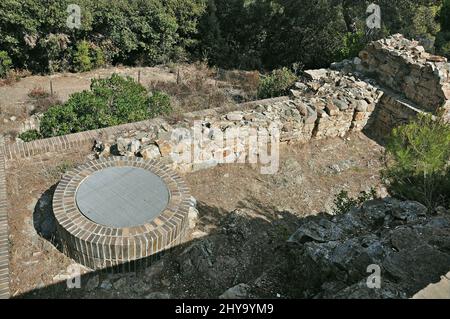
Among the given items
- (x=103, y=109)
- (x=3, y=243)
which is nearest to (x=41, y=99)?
(x=103, y=109)

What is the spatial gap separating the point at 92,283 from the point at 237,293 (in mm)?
1765

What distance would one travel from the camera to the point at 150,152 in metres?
6.23

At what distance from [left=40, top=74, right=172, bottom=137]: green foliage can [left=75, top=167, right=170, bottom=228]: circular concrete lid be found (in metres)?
1.94

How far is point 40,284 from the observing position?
15.6ft

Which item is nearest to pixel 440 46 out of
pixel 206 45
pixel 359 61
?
pixel 359 61

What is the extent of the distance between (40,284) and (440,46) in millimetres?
12971

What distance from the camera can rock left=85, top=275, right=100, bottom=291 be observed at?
15.8ft

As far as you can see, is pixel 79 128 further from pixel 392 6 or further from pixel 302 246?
pixel 392 6

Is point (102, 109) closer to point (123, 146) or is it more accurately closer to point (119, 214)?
point (123, 146)

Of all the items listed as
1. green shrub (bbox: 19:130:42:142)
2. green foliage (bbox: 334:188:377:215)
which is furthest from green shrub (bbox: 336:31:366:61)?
green shrub (bbox: 19:130:42:142)

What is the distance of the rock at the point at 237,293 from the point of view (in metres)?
4.27

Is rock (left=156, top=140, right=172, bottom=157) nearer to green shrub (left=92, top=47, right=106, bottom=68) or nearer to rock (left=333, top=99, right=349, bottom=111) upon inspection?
rock (left=333, top=99, right=349, bottom=111)

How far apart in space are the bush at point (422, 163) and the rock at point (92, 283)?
383 cm

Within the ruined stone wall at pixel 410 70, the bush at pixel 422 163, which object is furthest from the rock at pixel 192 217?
the ruined stone wall at pixel 410 70
